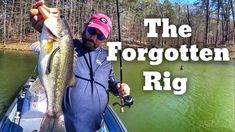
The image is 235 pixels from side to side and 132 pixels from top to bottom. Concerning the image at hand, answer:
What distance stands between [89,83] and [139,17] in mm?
47505

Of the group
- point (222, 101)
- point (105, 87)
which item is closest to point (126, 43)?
point (222, 101)

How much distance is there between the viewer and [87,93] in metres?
2.92

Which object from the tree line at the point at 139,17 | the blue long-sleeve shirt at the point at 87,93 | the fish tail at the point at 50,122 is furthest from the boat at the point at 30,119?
the tree line at the point at 139,17

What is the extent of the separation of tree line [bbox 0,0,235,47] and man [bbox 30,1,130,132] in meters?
35.4

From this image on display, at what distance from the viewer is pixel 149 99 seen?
44.9 feet

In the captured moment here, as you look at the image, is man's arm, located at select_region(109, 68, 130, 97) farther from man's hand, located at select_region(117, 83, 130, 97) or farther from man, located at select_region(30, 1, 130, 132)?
man, located at select_region(30, 1, 130, 132)

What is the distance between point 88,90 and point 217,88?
608 inches

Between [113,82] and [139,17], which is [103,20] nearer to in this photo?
[113,82]

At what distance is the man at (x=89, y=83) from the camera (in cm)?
288

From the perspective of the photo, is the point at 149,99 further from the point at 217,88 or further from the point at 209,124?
the point at 217,88

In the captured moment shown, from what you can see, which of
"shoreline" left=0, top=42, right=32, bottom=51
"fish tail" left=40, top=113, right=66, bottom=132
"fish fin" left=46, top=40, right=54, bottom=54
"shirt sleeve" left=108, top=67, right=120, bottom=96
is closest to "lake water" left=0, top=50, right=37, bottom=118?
"shirt sleeve" left=108, top=67, right=120, bottom=96

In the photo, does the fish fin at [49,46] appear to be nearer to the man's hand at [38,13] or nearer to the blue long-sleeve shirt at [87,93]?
the man's hand at [38,13]

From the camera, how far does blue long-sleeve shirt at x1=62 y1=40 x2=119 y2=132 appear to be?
9.41 ft

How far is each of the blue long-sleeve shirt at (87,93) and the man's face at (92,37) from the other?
0.05 m
